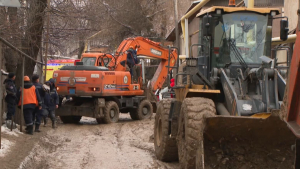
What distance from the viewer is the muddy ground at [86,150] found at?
9.43 m

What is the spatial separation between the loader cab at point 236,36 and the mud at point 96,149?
230cm

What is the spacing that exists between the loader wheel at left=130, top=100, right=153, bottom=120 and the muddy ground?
130 inches

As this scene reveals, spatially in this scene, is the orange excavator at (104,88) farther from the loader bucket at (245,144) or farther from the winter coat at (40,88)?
the loader bucket at (245,144)

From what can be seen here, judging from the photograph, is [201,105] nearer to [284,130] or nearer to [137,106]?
[284,130]

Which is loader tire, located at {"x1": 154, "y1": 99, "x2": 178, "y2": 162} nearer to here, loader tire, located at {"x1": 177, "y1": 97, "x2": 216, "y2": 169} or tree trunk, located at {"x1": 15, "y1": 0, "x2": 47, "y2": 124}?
loader tire, located at {"x1": 177, "y1": 97, "x2": 216, "y2": 169}

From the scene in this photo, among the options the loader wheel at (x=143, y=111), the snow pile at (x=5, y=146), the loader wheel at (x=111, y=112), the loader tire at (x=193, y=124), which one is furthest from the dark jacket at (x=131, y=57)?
the loader tire at (x=193, y=124)

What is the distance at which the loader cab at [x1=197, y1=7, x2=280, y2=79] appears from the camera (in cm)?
864

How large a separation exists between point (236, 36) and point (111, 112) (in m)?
10.2

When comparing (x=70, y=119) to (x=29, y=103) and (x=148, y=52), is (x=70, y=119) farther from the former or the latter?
(x=29, y=103)

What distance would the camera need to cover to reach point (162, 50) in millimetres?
21297

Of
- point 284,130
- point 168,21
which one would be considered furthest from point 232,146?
point 168,21

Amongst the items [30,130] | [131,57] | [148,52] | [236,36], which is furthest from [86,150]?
[148,52]

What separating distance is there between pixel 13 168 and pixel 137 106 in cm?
1172

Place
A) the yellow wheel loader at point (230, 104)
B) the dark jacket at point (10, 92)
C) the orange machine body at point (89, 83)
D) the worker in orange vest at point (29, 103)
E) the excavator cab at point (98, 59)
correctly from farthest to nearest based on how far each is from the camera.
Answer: the excavator cab at point (98, 59), the orange machine body at point (89, 83), the worker in orange vest at point (29, 103), the dark jacket at point (10, 92), the yellow wheel loader at point (230, 104)
